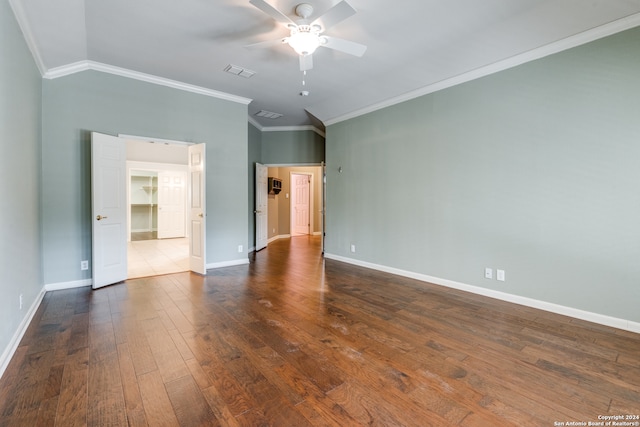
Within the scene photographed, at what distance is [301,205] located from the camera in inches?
406

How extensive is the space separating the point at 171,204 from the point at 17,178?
7.00 meters

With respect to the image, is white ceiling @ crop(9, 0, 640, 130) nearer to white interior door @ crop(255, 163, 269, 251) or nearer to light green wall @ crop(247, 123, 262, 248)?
light green wall @ crop(247, 123, 262, 248)

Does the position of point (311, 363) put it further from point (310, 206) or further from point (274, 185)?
point (310, 206)

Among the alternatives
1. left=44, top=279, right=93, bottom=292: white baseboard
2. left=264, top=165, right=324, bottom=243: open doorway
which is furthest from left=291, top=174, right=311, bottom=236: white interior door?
left=44, top=279, right=93, bottom=292: white baseboard

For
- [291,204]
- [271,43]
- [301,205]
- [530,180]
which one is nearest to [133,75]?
[271,43]

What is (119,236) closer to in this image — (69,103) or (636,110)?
(69,103)

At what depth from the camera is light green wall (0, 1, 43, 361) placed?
2.20m

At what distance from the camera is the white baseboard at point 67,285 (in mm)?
3796

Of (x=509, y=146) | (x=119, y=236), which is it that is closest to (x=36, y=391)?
(x=119, y=236)

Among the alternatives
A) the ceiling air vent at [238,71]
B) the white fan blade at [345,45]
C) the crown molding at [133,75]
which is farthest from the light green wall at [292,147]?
the white fan blade at [345,45]

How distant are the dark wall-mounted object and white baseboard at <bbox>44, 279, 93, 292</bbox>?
500 cm

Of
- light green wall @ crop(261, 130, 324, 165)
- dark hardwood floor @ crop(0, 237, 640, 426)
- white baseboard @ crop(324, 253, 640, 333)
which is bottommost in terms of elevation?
dark hardwood floor @ crop(0, 237, 640, 426)

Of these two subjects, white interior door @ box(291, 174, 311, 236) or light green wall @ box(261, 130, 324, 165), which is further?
white interior door @ box(291, 174, 311, 236)

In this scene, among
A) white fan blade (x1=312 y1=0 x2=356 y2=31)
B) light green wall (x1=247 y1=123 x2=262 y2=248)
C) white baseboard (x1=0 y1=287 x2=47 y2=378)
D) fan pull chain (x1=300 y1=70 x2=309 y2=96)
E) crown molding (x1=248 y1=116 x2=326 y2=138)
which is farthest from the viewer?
crown molding (x1=248 y1=116 x2=326 y2=138)
